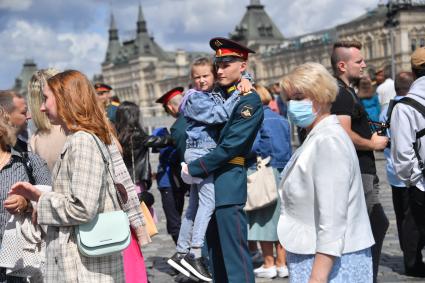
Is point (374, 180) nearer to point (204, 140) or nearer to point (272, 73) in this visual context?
point (204, 140)

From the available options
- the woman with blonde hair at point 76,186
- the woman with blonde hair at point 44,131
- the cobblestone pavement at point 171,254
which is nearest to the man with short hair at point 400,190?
the cobblestone pavement at point 171,254

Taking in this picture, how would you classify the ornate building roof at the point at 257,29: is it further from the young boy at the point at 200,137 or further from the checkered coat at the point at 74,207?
the checkered coat at the point at 74,207

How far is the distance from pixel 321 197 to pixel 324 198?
0.02 metres

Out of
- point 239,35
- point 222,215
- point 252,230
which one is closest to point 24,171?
point 222,215

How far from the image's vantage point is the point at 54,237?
3.72 metres

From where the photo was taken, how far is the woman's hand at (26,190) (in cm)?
376

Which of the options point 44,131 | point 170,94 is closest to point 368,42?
point 170,94

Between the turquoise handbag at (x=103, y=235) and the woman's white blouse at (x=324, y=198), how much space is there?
81 centimetres

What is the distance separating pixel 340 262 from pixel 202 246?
8.98 ft

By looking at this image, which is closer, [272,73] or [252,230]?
[252,230]

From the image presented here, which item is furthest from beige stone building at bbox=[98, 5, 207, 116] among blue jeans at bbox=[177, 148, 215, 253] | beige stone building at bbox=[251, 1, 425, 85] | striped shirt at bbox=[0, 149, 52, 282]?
striped shirt at bbox=[0, 149, 52, 282]

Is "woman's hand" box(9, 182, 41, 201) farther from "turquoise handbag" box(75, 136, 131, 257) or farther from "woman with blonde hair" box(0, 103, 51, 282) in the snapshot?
"turquoise handbag" box(75, 136, 131, 257)

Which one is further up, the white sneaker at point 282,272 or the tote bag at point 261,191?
the tote bag at point 261,191

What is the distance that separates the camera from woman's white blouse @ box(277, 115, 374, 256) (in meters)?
3.30
